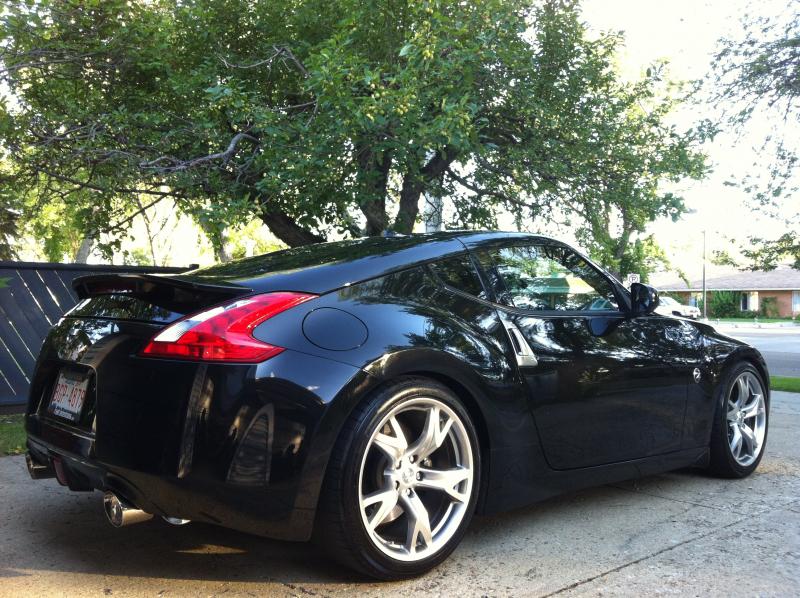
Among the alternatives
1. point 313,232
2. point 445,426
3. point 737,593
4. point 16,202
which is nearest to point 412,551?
point 445,426

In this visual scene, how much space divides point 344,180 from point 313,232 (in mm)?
3303

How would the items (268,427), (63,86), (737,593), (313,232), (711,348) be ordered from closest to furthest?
(268,427) < (737,593) < (711,348) < (63,86) < (313,232)

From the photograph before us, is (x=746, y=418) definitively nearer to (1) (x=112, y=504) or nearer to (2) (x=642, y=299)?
(2) (x=642, y=299)

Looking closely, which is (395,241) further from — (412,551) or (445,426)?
(412,551)

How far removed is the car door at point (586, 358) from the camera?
3.35 m

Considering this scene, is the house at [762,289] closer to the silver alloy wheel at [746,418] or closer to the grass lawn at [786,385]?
the grass lawn at [786,385]

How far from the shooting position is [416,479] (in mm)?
2891

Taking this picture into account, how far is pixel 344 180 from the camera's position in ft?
31.5

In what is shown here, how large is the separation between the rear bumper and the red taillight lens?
0.14ft

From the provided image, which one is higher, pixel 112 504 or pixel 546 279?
pixel 546 279

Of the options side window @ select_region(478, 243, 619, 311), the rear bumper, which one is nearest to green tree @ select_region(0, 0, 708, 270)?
side window @ select_region(478, 243, 619, 311)

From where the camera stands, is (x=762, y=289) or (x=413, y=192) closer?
(x=413, y=192)

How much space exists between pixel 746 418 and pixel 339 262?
124 inches

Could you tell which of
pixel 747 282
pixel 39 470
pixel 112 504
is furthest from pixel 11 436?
pixel 747 282
